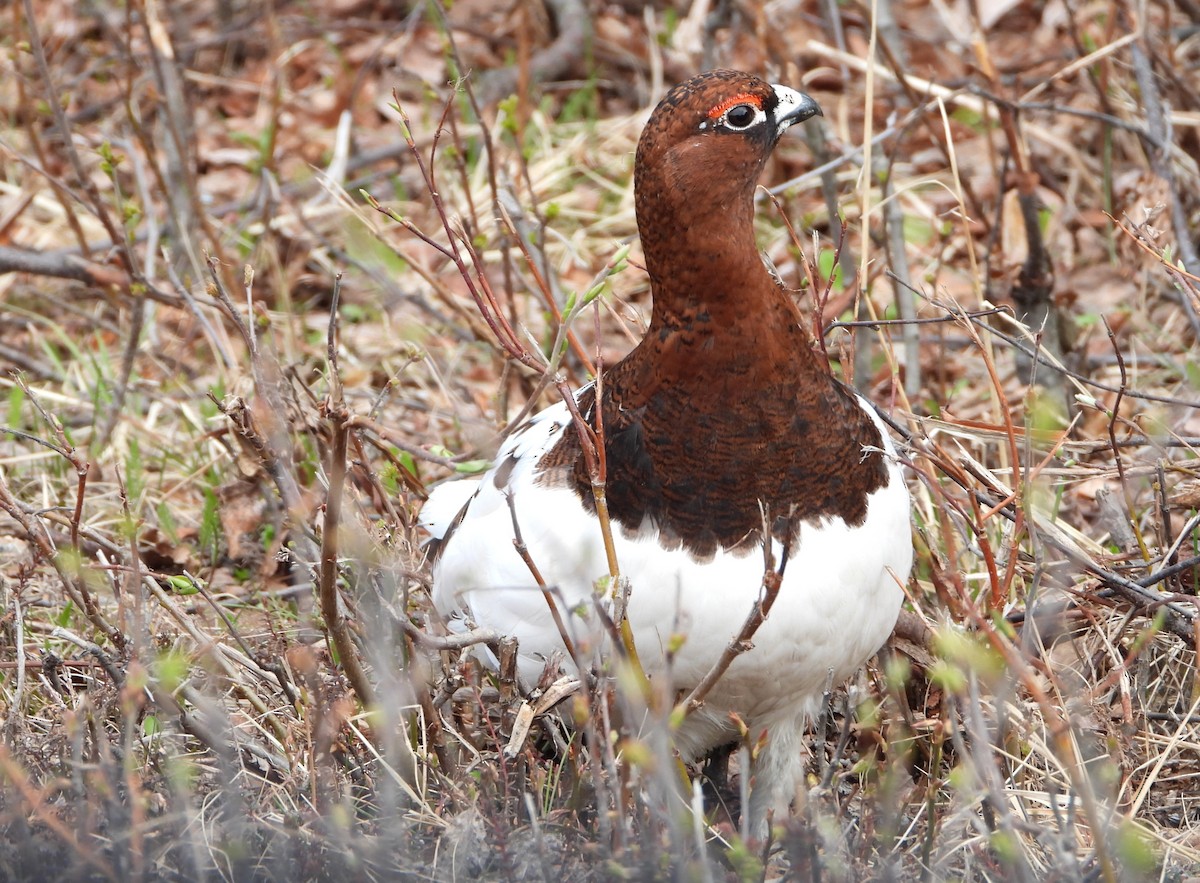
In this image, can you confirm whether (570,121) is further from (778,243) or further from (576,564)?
(576,564)

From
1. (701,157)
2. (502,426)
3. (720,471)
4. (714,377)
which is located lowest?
(502,426)

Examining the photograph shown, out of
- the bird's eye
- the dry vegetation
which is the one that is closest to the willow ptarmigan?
the bird's eye

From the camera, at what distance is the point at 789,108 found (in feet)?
8.82

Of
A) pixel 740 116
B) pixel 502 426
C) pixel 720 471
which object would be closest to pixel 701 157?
pixel 740 116

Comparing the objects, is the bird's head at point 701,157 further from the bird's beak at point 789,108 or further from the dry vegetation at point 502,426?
the dry vegetation at point 502,426

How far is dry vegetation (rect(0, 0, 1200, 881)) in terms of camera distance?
224cm

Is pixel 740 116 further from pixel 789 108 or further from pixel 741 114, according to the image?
pixel 789 108

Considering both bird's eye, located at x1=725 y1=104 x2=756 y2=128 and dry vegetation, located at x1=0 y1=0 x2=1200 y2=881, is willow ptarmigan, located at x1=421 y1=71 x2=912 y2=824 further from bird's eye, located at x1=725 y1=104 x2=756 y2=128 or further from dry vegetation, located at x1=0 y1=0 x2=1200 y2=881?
dry vegetation, located at x1=0 y1=0 x2=1200 y2=881

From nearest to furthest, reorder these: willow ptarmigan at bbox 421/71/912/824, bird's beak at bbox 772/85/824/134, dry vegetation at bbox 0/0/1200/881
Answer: dry vegetation at bbox 0/0/1200/881
willow ptarmigan at bbox 421/71/912/824
bird's beak at bbox 772/85/824/134

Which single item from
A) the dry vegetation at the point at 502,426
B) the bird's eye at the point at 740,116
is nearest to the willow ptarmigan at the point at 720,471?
the bird's eye at the point at 740,116

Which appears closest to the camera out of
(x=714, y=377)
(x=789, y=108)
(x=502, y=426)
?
(x=714, y=377)

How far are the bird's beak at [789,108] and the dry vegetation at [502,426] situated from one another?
25 cm

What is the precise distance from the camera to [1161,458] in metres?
3.12

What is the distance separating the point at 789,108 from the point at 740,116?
0.18m
